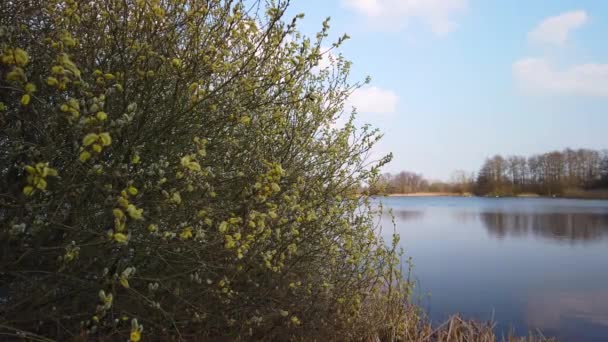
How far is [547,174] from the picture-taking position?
2440 inches

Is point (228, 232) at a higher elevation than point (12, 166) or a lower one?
lower

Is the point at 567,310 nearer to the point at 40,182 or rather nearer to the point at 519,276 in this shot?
the point at 519,276

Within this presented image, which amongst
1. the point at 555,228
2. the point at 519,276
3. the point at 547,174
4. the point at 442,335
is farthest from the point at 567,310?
the point at 547,174

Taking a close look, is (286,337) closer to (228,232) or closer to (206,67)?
(228,232)

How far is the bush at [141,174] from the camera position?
2.28 metres

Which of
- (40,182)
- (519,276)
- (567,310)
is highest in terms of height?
(40,182)

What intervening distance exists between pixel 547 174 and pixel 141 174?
227 ft

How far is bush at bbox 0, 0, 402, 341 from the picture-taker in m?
2.28

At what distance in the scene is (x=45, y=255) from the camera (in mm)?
2637

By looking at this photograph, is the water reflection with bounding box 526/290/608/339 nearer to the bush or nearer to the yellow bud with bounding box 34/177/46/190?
the bush

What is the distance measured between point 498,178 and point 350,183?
6907 centimetres

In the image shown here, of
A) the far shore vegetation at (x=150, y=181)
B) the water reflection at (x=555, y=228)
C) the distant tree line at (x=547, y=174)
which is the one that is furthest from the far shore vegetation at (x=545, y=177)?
the far shore vegetation at (x=150, y=181)

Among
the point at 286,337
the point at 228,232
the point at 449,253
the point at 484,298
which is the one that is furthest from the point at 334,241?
the point at 449,253

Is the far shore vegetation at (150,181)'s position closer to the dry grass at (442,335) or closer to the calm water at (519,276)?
the dry grass at (442,335)
